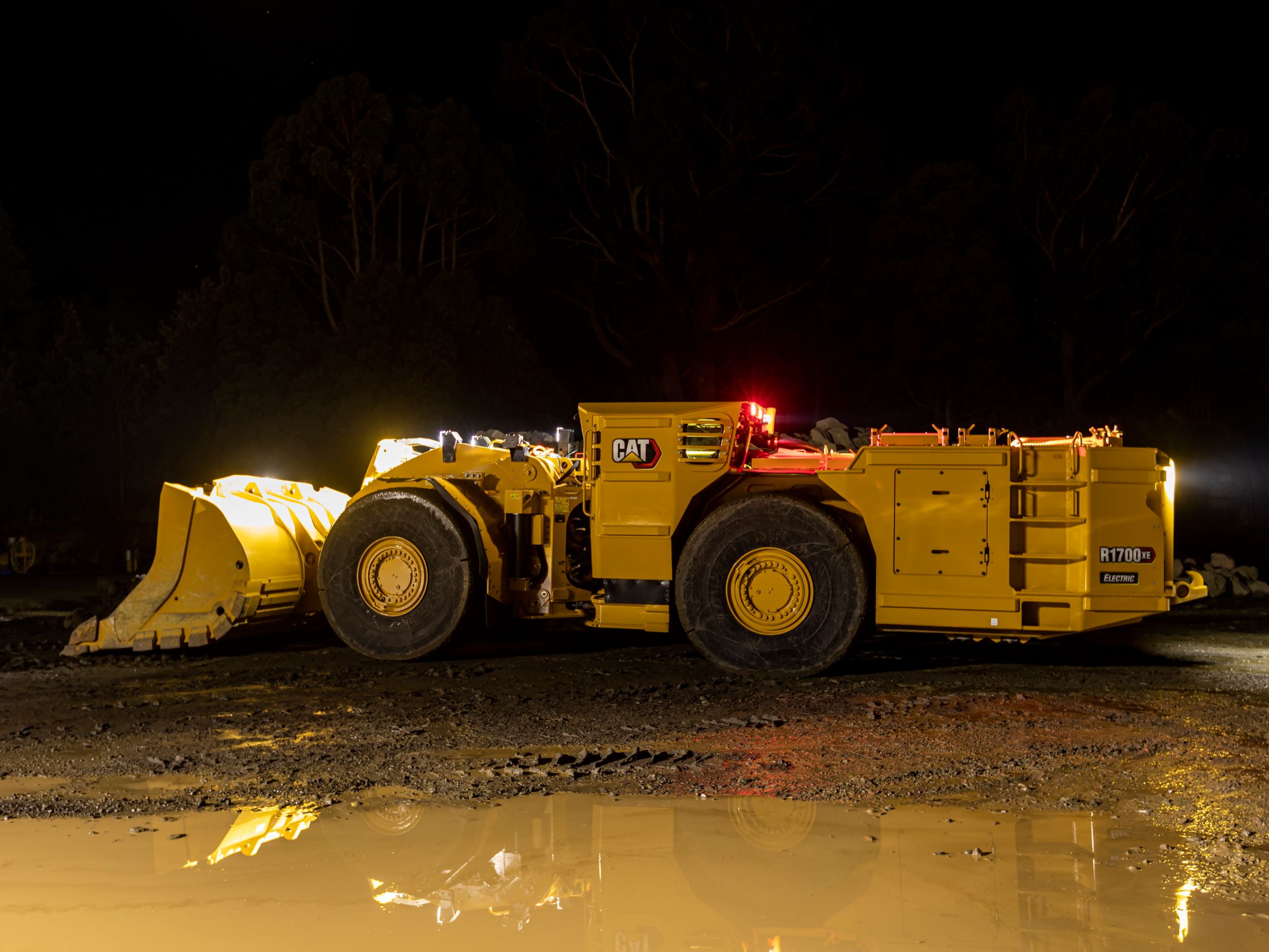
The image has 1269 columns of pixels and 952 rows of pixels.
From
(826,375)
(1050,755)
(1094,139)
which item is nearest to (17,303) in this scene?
(826,375)

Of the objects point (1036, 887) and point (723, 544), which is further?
point (723, 544)

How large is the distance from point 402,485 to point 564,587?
1.55 metres

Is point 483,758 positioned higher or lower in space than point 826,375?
lower

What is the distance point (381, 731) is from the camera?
7.43 meters

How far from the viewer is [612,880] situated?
4742 millimetres

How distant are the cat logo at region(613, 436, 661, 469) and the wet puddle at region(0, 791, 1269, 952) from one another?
13.4 ft

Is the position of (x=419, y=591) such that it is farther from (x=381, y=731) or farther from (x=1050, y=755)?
(x=1050, y=755)

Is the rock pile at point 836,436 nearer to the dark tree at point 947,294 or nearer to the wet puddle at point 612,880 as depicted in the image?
the dark tree at point 947,294

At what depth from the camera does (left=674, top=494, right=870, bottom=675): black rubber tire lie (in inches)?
358

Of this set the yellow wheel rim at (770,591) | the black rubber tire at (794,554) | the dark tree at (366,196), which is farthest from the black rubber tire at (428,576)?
the dark tree at (366,196)

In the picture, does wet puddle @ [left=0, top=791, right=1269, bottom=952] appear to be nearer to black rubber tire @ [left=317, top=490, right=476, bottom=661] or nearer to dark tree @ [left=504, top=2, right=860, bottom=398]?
black rubber tire @ [left=317, top=490, right=476, bottom=661]

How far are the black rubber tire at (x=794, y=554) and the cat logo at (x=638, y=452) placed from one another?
1.97 ft

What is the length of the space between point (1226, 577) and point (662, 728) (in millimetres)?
10372

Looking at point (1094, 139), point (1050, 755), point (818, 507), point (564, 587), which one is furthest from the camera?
point (1094, 139)
